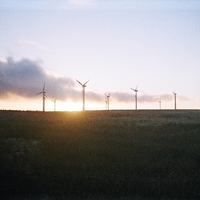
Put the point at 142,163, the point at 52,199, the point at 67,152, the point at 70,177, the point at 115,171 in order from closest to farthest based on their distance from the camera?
the point at 52,199 < the point at 70,177 < the point at 115,171 < the point at 142,163 < the point at 67,152

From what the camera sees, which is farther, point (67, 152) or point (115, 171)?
point (67, 152)

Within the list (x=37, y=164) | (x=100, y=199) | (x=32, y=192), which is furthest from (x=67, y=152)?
(x=100, y=199)

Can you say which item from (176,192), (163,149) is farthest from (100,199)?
(163,149)

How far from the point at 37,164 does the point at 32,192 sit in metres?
4.12

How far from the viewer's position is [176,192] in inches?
482

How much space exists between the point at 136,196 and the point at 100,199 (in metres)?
1.70

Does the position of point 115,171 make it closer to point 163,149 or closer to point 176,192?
point 176,192

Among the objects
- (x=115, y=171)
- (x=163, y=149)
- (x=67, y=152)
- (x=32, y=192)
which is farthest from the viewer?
(x=163, y=149)

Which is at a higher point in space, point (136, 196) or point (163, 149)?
point (163, 149)

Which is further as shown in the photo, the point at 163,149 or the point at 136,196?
the point at 163,149

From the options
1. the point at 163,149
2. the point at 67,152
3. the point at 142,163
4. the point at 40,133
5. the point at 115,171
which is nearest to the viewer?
the point at 115,171

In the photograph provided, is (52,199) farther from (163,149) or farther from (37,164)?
(163,149)

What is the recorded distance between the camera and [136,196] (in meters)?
11.8

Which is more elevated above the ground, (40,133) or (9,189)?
(40,133)
